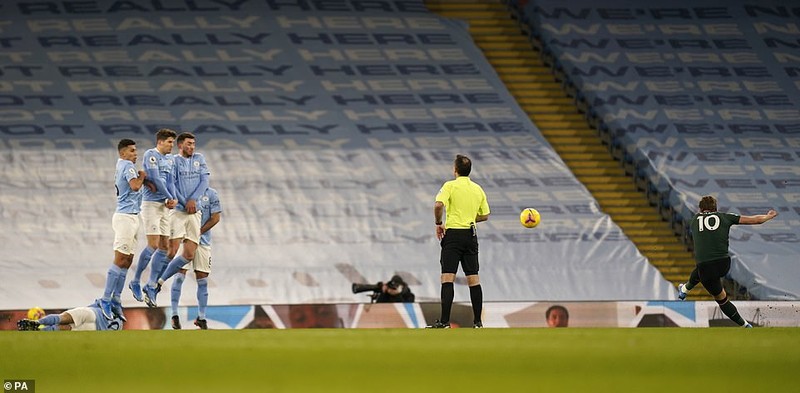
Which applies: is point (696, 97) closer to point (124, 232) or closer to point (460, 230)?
point (460, 230)

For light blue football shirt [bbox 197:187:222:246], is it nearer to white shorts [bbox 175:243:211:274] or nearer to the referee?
white shorts [bbox 175:243:211:274]

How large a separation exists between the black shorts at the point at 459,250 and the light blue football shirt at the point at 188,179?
3.40 metres

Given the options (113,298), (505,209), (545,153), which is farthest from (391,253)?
(113,298)

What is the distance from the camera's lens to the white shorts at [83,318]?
39.9ft

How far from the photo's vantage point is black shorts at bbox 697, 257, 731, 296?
522 inches

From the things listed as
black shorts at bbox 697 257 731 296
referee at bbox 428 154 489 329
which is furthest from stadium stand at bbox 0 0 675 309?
referee at bbox 428 154 489 329

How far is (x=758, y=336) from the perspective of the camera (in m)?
8.80

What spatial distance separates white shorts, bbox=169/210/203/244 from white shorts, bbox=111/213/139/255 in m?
1.00

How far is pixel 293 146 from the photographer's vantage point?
2047 centimetres

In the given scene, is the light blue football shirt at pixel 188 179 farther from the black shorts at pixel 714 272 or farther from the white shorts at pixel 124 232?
the black shorts at pixel 714 272

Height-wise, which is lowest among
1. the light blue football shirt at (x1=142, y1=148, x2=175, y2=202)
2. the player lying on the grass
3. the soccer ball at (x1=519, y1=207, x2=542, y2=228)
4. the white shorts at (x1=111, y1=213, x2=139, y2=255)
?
the player lying on the grass

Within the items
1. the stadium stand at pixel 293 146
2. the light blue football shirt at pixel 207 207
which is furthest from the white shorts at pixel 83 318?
the stadium stand at pixel 293 146

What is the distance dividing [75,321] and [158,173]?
77.9 inches

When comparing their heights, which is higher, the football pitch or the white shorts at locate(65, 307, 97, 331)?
the white shorts at locate(65, 307, 97, 331)
